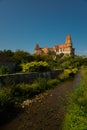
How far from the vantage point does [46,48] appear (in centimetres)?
14338

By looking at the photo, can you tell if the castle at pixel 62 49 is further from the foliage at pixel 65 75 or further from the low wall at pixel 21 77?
the low wall at pixel 21 77

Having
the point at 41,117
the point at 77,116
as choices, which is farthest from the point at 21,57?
the point at 77,116

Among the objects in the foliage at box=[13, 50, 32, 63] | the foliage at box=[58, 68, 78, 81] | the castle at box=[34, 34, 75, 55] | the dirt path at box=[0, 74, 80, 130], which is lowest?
the dirt path at box=[0, 74, 80, 130]

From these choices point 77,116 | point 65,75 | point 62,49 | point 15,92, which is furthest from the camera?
point 62,49

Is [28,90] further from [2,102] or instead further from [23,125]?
[23,125]

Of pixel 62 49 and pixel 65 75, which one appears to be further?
pixel 62 49

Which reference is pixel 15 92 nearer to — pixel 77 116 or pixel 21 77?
pixel 21 77

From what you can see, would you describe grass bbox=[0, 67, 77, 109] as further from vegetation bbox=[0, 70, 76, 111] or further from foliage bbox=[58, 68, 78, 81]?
foliage bbox=[58, 68, 78, 81]

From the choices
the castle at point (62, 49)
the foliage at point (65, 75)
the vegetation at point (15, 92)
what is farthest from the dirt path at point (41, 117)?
the castle at point (62, 49)

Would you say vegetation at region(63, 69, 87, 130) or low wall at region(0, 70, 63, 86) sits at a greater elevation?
low wall at region(0, 70, 63, 86)

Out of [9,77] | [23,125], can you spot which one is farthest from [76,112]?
[9,77]

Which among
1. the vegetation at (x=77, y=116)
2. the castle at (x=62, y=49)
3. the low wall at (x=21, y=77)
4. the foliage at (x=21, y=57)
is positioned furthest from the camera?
the castle at (x=62, y=49)

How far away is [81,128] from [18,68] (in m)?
24.4

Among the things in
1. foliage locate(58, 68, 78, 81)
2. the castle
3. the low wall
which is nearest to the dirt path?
→ the low wall
